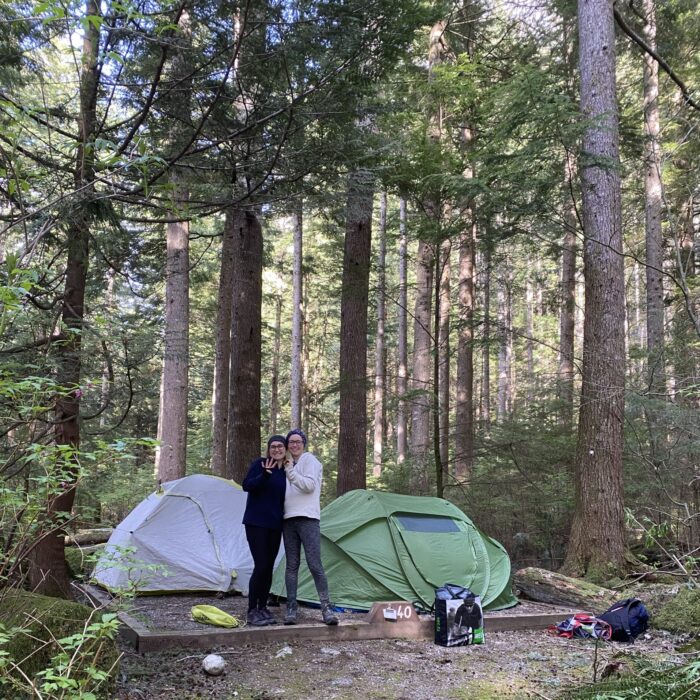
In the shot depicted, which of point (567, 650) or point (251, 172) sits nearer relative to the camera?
point (567, 650)

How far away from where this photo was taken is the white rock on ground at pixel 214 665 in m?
4.07

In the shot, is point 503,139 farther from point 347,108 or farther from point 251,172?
point 251,172

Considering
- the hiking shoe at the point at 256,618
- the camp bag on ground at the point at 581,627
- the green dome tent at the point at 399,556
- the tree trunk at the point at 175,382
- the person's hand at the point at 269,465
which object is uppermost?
the tree trunk at the point at 175,382

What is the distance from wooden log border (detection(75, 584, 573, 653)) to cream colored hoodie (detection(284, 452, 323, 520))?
0.97m

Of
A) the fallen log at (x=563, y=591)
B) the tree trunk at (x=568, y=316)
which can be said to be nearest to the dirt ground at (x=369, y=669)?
the fallen log at (x=563, y=591)

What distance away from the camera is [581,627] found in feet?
18.2

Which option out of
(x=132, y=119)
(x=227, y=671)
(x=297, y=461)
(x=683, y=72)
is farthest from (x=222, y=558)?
(x=683, y=72)

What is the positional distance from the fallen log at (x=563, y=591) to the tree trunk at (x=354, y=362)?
285 centimetres

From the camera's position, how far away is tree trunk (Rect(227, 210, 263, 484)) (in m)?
9.60

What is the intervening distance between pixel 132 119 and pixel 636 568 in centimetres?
788

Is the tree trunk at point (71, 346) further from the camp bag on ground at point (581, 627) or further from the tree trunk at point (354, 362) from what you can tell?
the camp bag on ground at point (581, 627)

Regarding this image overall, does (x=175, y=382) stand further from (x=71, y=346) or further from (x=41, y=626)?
(x=41, y=626)

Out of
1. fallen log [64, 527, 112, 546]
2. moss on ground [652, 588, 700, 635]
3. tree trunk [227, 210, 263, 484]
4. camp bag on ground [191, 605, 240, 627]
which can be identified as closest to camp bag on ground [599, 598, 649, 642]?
moss on ground [652, 588, 700, 635]

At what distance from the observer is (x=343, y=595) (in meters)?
5.96
